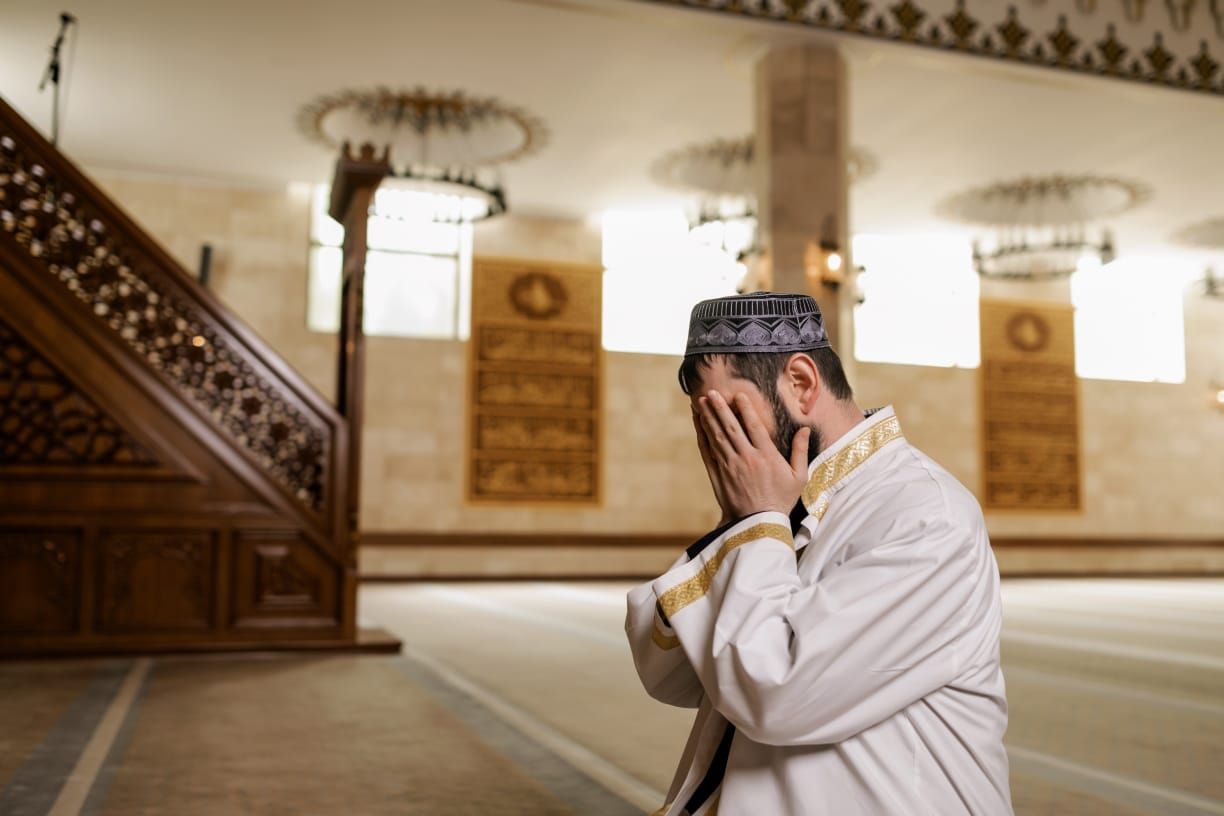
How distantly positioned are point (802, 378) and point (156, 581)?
4081 mm

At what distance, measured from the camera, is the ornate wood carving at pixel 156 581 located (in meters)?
4.66

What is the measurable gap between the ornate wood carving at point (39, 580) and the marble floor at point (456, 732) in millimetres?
187

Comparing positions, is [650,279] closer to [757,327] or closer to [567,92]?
[567,92]

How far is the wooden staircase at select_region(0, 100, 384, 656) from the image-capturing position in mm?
4586

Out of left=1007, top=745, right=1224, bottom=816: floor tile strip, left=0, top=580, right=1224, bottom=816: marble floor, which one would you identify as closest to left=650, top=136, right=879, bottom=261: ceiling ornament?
left=0, top=580, right=1224, bottom=816: marble floor

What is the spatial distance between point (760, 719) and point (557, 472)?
10.1m

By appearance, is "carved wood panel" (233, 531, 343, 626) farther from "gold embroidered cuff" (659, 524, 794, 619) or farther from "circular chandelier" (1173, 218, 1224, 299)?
"circular chandelier" (1173, 218, 1224, 299)

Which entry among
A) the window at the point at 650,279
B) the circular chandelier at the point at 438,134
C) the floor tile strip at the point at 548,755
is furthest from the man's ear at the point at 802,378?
the window at the point at 650,279

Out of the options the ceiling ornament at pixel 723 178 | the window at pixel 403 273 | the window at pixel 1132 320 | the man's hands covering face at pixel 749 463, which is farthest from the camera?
the window at pixel 1132 320

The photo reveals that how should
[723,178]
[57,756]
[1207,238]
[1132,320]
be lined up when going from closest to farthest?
[57,756]
[723,178]
[1207,238]
[1132,320]

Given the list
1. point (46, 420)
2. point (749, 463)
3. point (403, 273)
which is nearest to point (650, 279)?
point (403, 273)

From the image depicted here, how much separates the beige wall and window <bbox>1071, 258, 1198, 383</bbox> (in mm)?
200

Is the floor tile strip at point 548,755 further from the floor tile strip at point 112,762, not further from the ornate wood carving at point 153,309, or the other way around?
the ornate wood carving at point 153,309

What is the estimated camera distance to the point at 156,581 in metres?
4.72
